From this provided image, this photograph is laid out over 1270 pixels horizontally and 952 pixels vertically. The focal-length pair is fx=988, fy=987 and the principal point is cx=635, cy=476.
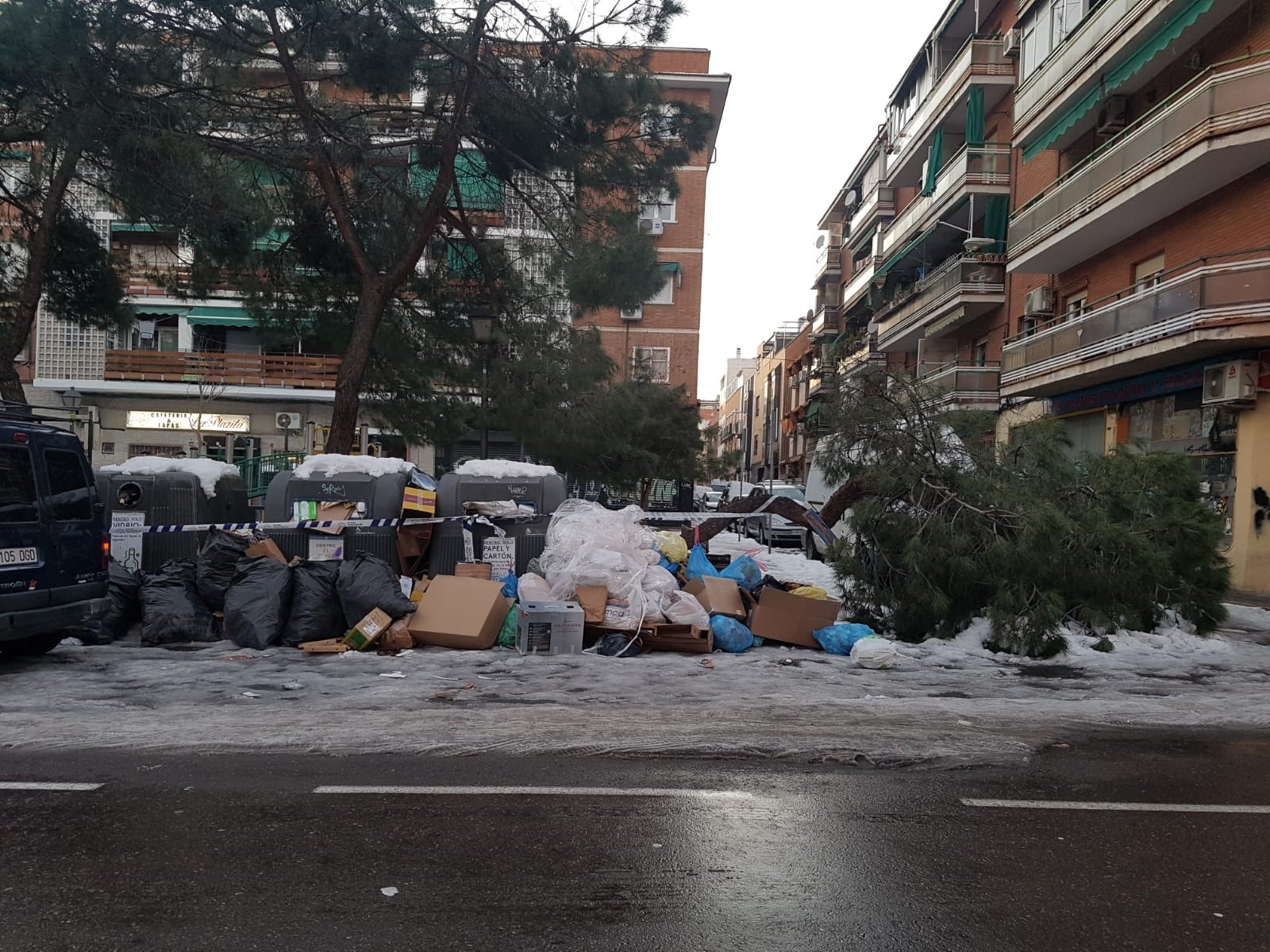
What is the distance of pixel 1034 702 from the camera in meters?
7.20

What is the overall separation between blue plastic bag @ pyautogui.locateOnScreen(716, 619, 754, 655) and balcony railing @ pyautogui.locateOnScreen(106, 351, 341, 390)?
26454 mm

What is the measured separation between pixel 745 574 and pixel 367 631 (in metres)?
3.94

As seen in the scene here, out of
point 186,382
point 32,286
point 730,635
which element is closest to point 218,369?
point 186,382

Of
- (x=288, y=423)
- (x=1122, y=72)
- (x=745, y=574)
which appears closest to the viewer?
(x=745, y=574)

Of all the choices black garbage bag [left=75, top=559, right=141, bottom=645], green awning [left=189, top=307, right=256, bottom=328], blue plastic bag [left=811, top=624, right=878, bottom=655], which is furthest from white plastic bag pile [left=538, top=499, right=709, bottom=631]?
green awning [left=189, top=307, right=256, bottom=328]

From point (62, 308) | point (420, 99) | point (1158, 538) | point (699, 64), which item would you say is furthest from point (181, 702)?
point (699, 64)

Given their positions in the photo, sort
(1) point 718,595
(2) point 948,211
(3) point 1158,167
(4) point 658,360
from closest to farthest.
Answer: (1) point 718,595
(3) point 1158,167
(2) point 948,211
(4) point 658,360

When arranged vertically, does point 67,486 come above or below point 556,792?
above

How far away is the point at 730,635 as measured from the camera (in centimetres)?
899

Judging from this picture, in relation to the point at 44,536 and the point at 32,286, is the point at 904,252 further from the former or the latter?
the point at 44,536

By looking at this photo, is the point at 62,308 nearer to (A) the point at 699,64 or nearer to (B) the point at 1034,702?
(B) the point at 1034,702

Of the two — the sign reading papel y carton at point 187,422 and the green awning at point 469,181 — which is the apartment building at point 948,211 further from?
the sign reading papel y carton at point 187,422

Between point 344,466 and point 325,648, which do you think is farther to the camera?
point 344,466

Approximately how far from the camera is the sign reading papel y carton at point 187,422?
33.4 metres
